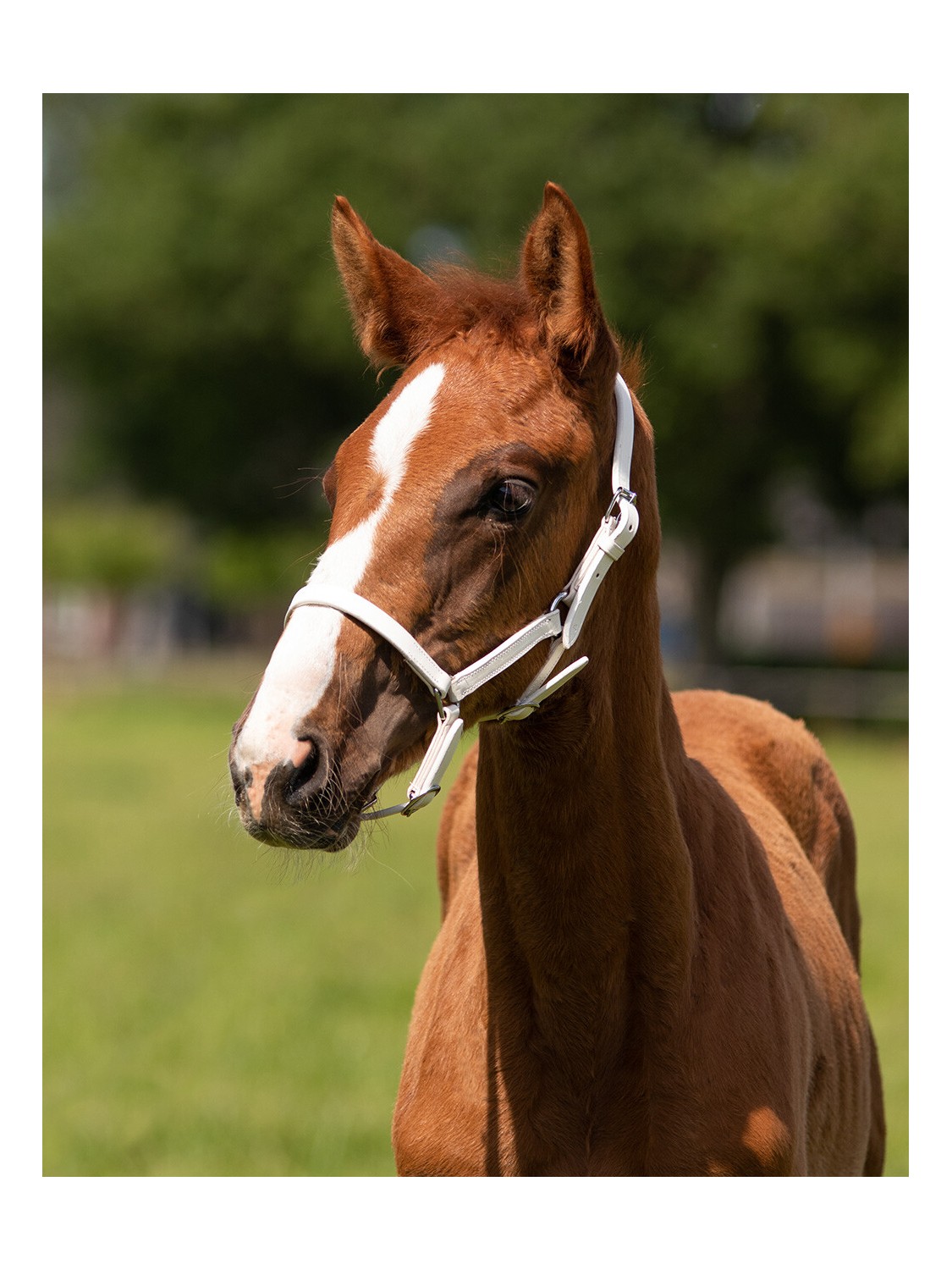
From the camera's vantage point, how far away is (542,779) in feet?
9.67

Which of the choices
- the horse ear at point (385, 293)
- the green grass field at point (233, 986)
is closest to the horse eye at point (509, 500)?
the horse ear at point (385, 293)

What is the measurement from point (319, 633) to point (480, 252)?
810 inches

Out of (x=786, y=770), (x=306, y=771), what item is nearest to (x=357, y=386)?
(x=786, y=770)

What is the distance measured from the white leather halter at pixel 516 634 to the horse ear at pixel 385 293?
0.48 m

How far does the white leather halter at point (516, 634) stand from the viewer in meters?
2.55

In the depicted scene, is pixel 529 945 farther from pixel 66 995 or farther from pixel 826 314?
pixel 826 314

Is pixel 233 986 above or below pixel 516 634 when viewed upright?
below

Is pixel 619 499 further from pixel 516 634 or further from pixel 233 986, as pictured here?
pixel 233 986

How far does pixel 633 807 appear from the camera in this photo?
2.97m

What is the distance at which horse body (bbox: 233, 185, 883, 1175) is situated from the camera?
2629mm
